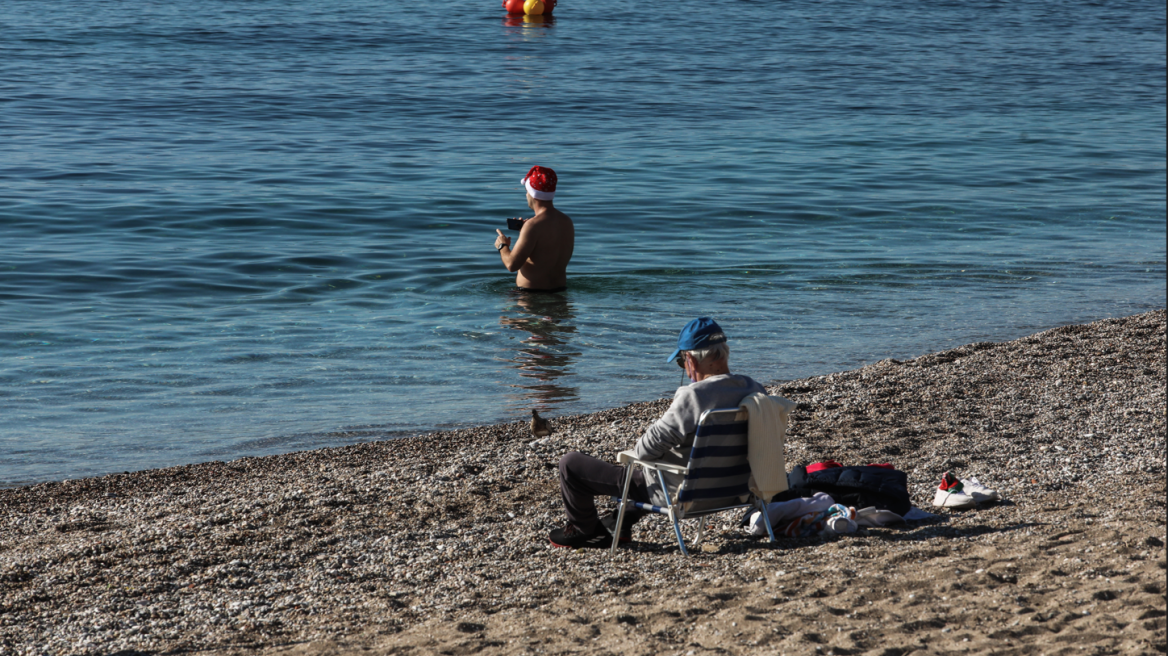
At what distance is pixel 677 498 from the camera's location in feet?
16.2

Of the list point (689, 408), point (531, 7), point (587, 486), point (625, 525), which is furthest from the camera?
point (531, 7)

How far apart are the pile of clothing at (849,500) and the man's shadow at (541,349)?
11.2ft

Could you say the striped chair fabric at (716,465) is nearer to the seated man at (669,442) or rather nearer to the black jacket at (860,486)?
the seated man at (669,442)

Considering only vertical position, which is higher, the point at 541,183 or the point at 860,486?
the point at 541,183

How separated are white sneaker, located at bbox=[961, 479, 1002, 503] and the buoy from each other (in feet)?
133

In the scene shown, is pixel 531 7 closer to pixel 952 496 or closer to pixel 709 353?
pixel 952 496

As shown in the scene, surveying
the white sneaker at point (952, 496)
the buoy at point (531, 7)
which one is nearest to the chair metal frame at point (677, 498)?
the white sneaker at point (952, 496)

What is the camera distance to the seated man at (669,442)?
4836 millimetres

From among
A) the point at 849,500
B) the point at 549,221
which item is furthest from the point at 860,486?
the point at 549,221

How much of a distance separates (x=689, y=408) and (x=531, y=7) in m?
41.3

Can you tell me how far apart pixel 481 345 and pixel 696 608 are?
20.7ft

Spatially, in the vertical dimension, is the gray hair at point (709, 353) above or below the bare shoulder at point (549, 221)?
above

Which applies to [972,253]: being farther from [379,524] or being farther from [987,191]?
[379,524]

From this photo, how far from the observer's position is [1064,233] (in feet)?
52.9
